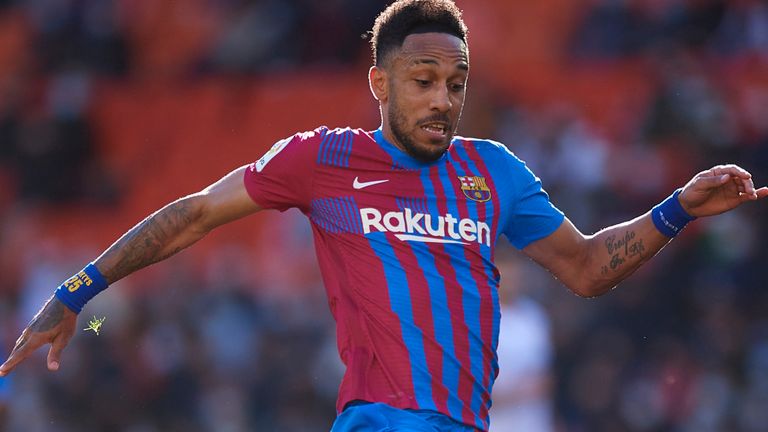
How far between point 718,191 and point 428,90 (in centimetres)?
118

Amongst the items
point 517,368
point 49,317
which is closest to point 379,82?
point 49,317

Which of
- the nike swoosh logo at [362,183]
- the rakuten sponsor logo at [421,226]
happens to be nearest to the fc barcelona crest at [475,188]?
the rakuten sponsor logo at [421,226]

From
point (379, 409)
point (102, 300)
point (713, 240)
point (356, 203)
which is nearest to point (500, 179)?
point (356, 203)

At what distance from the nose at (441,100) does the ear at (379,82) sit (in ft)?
0.89

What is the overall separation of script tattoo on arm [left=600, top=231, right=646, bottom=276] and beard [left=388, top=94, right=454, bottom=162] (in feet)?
2.66

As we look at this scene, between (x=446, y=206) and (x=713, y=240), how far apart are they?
664 centimetres

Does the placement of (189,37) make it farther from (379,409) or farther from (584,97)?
(379,409)

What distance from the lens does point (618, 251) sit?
5535mm

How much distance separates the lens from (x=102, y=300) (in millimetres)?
14305

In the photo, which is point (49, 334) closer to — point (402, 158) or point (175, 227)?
point (175, 227)

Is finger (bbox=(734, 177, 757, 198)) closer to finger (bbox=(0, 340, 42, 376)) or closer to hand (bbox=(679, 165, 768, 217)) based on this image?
hand (bbox=(679, 165, 768, 217))

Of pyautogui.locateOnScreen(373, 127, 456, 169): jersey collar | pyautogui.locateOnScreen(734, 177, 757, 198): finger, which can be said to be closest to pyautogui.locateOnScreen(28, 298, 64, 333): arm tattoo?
pyautogui.locateOnScreen(373, 127, 456, 169): jersey collar

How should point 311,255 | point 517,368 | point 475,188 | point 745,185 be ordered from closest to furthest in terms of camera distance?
1. point 745,185
2. point 475,188
3. point 517,368
4. point 311,255

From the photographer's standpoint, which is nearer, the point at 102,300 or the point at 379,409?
the point at 379,409
